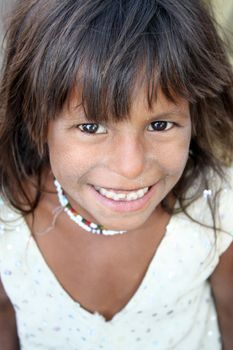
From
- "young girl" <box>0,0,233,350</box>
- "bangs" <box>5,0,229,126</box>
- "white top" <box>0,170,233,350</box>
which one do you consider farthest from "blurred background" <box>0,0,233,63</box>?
"white top" <box>0,170,233,350</box>

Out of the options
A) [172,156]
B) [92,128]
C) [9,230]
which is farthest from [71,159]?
[9,230]

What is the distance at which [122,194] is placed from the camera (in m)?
1.12

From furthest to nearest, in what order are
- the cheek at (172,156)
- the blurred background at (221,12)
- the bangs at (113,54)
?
1. the blurred background at (221,12)
2. the cheek at (172,156)
3. the bangs at (113,54)

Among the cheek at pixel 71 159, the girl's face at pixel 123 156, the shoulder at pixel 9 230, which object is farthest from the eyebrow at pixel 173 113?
the shoulder at pixel 9 230

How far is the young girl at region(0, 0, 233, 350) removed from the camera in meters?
0.99

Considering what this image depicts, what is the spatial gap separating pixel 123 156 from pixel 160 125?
0.10 meters

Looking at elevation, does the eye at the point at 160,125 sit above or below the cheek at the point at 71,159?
above

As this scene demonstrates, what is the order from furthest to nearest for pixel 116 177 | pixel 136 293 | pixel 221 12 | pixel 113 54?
pixel 221 12
pixel 136 293
pixel 116 177
pixel 113 54

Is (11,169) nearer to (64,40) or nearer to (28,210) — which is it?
(28,210)

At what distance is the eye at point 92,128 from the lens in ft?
3.42

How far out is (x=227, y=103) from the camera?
1.25 metres

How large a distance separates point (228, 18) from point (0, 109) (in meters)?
0.71

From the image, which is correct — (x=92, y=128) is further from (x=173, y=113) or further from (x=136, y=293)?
(x=136, y=293)

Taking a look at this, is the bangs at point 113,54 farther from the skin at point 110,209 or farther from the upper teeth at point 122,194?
the upper teeth at point 122,194
